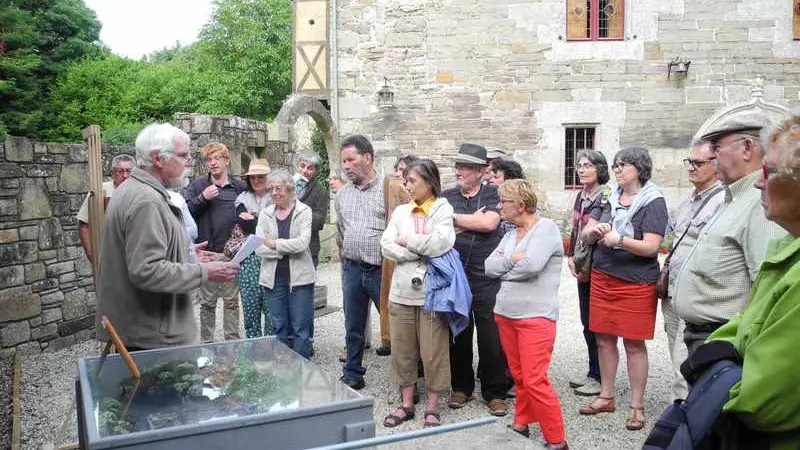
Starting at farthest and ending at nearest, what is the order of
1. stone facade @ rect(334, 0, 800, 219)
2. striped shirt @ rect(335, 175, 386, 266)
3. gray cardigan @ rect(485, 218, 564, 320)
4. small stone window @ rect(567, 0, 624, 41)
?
small stone window @ rect(567, 0, 624, 41)
stone facade @ rect(334, 0, 800, 219)
striped shirt @ rect(335, 175, 386, 266)
gray cardigan @ rect(485, 218, 564, 320)

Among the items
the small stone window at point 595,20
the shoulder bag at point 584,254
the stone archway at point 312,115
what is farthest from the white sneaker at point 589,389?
the small stone window at point 595,20

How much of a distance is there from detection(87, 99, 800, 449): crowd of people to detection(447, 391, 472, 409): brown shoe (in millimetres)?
15

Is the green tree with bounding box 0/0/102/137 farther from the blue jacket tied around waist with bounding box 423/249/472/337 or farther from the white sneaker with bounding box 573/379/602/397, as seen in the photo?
the white sneaker with bounding box 573/379/602/397

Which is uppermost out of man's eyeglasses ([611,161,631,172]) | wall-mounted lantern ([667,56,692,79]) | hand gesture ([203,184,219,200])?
wall-mounted lantern ([667,56,692,79])

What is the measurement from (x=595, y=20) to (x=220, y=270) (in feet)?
37.8

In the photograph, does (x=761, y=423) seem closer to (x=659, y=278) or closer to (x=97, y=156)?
(x=659, y=278)

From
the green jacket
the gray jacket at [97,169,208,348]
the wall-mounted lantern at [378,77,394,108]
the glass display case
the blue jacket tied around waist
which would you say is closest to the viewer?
the green jacket

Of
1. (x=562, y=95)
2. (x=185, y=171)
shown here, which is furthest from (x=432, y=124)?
(x=185, y=171)

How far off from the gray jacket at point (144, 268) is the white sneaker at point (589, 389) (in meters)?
3.19

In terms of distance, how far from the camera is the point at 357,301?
5.28 m

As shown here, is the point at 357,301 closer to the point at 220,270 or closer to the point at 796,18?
the point at 220,270

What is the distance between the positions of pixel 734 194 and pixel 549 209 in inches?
400

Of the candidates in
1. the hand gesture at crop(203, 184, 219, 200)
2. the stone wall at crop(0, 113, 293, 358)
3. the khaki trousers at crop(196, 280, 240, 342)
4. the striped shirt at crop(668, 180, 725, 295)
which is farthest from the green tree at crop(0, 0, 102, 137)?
the striped shirt at crop(668, 180, 725, 295)

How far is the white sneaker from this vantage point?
5.13 m
